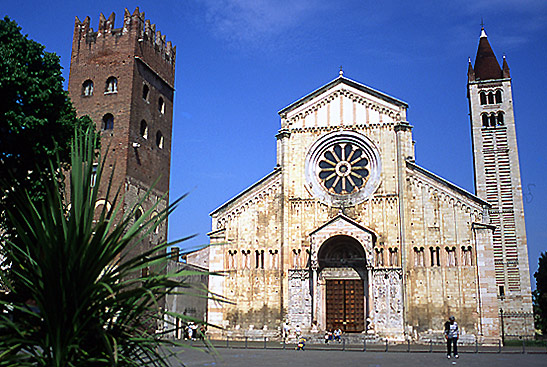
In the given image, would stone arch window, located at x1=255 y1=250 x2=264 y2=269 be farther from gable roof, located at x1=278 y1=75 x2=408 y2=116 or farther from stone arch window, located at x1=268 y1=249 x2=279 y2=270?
gable roof, located at x1=278 y1=75 x2=408 y2=116

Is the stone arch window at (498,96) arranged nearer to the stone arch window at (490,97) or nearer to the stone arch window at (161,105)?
the stone arch window at (490,97)

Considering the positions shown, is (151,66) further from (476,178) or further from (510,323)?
(510,323)

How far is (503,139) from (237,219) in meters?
25.0

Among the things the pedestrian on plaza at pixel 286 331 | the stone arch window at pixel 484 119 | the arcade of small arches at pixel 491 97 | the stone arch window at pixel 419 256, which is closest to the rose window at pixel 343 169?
the stone arch window at pixel 419 256

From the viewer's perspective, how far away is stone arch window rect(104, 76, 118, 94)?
3597 cm

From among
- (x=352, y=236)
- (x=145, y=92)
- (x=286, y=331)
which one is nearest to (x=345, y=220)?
(x=352, y=236)

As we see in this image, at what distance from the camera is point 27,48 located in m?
21.2

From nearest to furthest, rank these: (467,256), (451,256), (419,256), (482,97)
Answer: (467,256) < (451,256) < (419,256) < (482,97)

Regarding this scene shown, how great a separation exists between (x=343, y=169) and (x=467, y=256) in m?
9.23

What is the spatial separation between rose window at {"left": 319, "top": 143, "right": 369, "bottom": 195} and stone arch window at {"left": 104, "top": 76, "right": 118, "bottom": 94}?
15.5m

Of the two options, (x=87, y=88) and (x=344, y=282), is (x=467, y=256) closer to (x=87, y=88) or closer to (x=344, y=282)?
(x=344, y=282)

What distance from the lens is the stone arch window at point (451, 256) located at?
96.5 ft

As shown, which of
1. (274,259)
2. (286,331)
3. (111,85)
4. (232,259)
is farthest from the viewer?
(111,85)

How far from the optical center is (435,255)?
29812 millimetres
